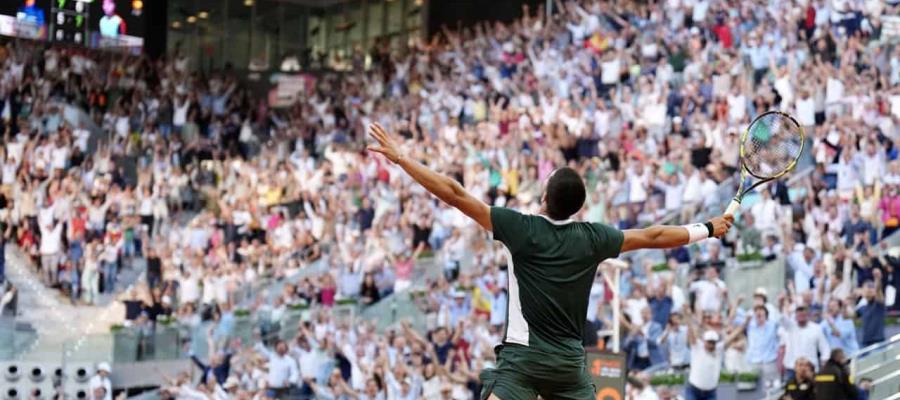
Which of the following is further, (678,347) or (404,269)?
(404,269)

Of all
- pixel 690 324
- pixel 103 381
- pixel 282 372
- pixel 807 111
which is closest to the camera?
pixel 690 324

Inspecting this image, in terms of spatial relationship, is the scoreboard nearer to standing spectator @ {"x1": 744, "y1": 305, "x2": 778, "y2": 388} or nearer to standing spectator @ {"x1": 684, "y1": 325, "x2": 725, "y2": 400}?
standing spectator @ {"x1": 684, "y1": 325, "x2": 725, "y2": 400}

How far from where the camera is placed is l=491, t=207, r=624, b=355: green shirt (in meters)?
6.66

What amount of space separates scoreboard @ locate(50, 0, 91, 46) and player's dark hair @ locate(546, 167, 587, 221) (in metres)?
19.5

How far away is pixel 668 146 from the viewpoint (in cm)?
2061

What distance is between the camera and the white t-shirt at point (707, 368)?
1566 centimetres

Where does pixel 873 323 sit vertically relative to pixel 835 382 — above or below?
above

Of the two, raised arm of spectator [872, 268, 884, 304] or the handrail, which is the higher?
raised arm of spectator [872, 268, 884, 304]

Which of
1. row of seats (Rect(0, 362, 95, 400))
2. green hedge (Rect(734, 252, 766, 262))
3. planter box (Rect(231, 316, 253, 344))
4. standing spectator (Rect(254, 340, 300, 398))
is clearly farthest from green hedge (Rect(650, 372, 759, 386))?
row of seats (Rect(0, 362, 95, 400))

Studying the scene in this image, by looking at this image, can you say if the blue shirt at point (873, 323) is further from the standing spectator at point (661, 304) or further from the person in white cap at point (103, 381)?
the person in white cap at point (103, 381)

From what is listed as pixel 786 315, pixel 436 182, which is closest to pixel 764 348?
pixel 786 315

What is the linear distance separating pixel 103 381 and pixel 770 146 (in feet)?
45.4

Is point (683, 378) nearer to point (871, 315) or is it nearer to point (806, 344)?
point (806, 344)

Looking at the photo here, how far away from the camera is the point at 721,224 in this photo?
23.6 feet
